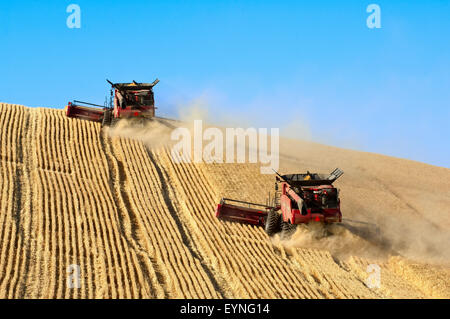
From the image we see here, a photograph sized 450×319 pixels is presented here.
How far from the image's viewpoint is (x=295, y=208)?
18.4 m


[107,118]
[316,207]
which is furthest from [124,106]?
[316,207]

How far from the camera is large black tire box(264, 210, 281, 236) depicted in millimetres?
19297

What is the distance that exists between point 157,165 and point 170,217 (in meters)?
5.28

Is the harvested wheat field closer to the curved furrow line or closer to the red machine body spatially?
the curved furrow line

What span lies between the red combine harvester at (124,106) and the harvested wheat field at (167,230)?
669mm

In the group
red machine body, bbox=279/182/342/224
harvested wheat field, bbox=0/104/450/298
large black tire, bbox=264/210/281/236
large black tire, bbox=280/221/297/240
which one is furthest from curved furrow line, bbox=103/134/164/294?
red machine body, bbox=279/182/342/224

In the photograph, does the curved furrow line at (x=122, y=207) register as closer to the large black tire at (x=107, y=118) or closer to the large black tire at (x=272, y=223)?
the large black tire at (x=107, y=118)

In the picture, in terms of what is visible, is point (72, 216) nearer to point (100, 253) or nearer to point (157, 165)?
point (100, 253)

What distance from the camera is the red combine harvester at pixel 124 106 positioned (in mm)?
27391

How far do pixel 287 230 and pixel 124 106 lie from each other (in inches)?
458

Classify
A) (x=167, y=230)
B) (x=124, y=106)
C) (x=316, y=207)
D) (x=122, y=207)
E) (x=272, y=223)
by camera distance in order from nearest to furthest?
(x=316, y=207) → (x=167, y=230) → (x=272, y=223) → (x=122, y=207) → (x=124, y=106)

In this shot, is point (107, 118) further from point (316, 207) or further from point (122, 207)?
point (316, 207)

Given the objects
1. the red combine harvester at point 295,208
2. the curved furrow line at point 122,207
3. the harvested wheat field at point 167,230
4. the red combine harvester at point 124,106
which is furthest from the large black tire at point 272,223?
the red combine harvester at point 124,106
